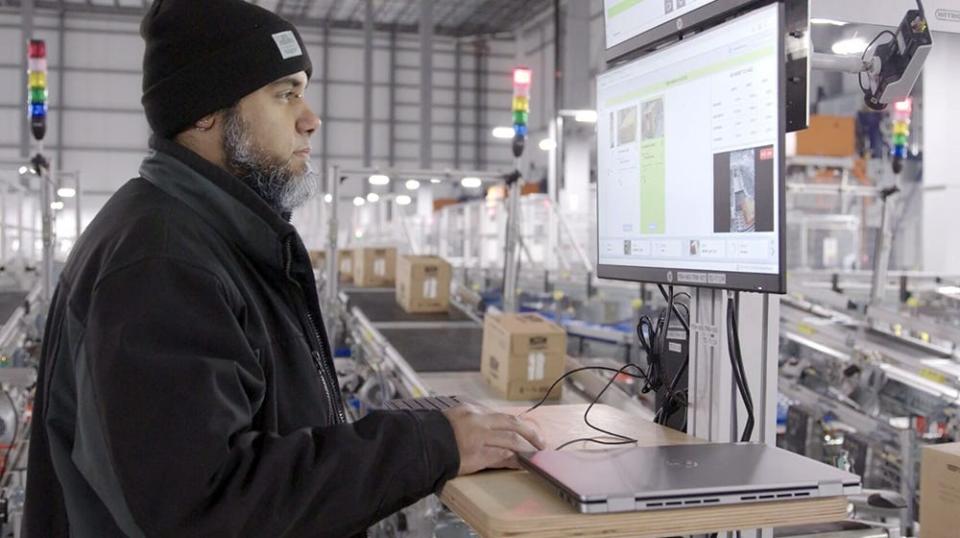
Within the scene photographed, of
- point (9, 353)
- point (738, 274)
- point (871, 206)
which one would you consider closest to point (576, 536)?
point (738, 274)

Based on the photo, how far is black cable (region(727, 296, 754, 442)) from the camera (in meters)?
1.54

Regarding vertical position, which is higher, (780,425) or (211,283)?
(211,283)

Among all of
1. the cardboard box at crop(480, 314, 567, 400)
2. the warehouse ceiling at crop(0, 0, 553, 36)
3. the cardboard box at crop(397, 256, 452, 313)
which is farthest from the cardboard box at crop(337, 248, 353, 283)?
the warehouse ceiling at crop(0, 0, 553, 36)

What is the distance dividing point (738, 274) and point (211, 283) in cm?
82

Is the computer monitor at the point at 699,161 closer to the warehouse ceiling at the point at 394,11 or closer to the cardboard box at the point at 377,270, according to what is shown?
the cardboard box at the point at 377,270

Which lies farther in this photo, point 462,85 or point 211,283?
point 462,85

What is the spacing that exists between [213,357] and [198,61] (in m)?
0.51

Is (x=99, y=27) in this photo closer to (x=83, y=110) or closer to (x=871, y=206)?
(x=83, y=110)

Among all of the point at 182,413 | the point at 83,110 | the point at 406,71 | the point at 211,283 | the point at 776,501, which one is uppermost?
the point at 406,71

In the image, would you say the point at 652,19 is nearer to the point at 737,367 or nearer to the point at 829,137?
the point at 737,367

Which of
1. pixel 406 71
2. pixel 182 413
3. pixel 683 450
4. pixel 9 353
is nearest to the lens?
pixel 182 413

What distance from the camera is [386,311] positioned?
692 centimetres

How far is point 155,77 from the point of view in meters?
1.34

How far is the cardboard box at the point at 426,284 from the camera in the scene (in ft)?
23.0
